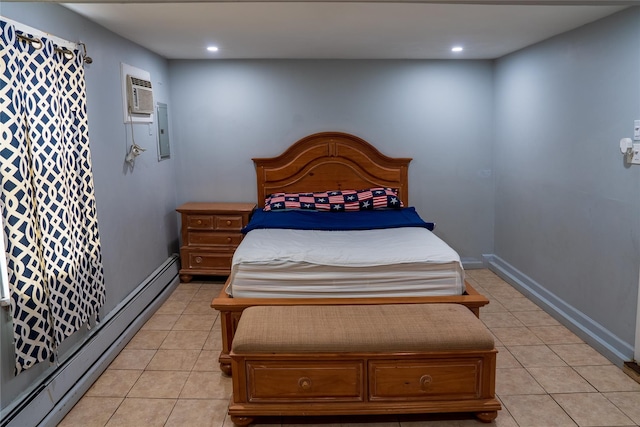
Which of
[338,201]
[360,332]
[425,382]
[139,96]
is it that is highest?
[139,96]

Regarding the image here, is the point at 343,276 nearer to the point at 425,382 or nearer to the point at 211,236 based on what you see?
the point at 425,382

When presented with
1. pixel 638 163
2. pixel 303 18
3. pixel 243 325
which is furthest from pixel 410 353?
pixel 303 18

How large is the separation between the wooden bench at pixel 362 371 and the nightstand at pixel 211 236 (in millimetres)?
2264

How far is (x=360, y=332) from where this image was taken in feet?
8.37

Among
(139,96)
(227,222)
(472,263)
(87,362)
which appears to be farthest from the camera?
(472,263)

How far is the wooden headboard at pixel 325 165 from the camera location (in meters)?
5.03

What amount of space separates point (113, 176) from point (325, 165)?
84.7 inches

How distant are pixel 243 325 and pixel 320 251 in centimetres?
84

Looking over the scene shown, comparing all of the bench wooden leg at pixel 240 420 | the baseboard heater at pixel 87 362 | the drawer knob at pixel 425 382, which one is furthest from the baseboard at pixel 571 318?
the baseboard heater at pixel 87 362

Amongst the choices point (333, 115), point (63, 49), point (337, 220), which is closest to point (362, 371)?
point (337, 220)

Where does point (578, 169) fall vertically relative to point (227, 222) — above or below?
above

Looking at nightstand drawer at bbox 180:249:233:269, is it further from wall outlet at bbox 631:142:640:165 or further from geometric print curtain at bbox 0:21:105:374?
wall outlet at bbox 631:142:640:165

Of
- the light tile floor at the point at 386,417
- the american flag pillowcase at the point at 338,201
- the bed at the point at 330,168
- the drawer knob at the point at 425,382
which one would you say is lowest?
the light tile floor at the point at 386,417

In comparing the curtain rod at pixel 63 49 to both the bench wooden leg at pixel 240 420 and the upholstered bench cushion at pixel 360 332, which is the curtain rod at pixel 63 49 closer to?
the upholstered bench cushion at pixel 360 332
